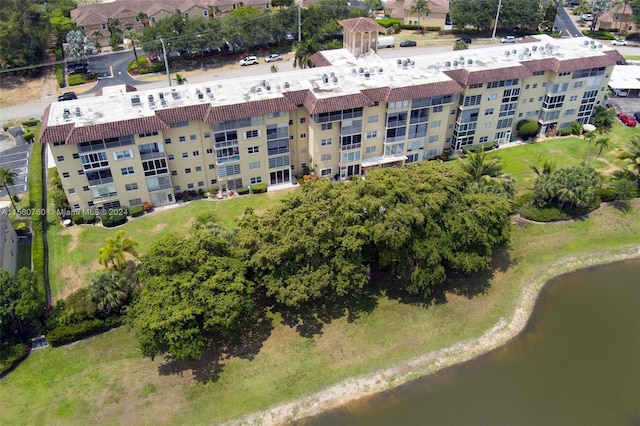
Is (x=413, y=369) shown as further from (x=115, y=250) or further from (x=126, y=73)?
(x=126, y=73)

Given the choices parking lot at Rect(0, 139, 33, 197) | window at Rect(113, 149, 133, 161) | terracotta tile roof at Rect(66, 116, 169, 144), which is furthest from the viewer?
parking lot at Rect(0, 139, 33, 197)

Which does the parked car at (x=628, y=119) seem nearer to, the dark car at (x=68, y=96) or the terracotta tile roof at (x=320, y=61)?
the terracotta tile roof at (x=320, y=61)

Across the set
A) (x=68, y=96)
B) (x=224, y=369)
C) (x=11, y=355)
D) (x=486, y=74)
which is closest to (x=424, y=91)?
(x=486, y=74)

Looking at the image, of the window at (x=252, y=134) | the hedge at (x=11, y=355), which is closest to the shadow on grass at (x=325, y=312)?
the window at (x=252, y=134)

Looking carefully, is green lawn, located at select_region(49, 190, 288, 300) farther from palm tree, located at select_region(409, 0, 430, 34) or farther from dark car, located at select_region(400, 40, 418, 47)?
palm tree, located at select_region(409, 0, 430, 34)

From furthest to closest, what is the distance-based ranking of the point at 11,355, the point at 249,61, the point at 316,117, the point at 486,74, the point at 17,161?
the point at 249,61
the point at 17,161
the point at 486,74
the point at 316,117
the point at 11,355

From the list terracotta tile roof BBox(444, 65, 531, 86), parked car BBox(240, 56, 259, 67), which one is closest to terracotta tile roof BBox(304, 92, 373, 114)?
terracotta tile roof BBox(444, 65, 531, 86)
